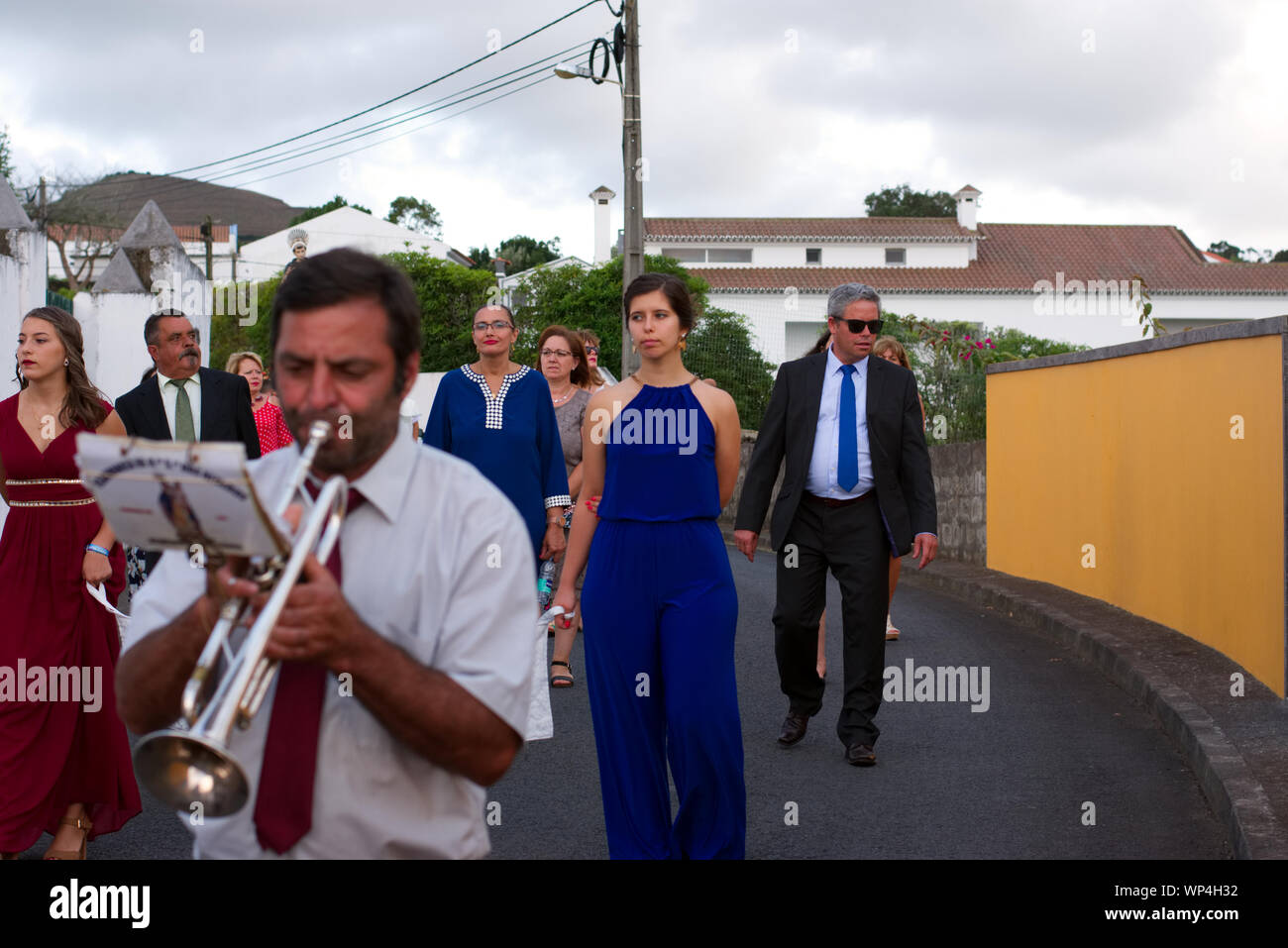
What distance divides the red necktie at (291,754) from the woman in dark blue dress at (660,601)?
2.74m

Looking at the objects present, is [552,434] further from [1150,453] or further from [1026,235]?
[1026,235]

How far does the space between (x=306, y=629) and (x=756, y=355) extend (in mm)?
27068

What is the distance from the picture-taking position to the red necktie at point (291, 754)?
2145mm

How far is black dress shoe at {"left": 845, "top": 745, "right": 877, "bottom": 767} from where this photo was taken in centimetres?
695

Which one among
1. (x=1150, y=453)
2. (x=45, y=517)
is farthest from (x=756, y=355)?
(x=45, y=517)

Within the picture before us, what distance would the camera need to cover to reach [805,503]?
24.2 feet

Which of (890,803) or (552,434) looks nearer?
(890,803)

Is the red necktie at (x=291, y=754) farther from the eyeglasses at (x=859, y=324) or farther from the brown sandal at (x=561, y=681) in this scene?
the brown sandal at (x=561, y=681)

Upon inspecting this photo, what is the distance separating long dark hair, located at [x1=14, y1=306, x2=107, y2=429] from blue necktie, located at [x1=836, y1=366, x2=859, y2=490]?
3426 millimetres

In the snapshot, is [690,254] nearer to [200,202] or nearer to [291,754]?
[291,754]

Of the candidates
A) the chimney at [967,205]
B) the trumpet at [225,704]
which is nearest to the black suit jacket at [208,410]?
the trumpet at [225,704]

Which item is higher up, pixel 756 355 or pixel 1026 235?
pixel 1026 235

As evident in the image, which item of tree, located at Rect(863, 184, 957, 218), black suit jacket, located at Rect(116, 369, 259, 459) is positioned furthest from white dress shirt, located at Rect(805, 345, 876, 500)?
tree, located at Rect(863, 184, 957, 218)
